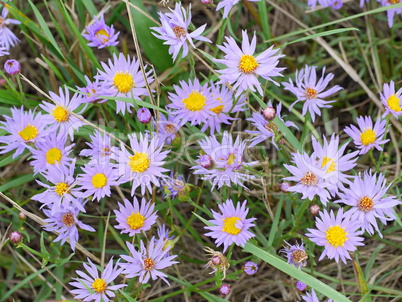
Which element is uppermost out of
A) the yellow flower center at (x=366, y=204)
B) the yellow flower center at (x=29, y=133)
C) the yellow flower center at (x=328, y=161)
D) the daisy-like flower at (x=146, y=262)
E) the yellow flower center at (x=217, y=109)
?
the yellow flower center at (x=217, y=109)

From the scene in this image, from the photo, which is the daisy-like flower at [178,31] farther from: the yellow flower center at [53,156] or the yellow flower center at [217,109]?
the yellow flower center at [53,156]

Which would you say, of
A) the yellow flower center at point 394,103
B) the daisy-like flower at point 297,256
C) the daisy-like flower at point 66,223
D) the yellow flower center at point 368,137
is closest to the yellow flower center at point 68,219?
the daisy-like flower at point 66,223

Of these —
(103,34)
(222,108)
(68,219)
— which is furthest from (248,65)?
(68,219)

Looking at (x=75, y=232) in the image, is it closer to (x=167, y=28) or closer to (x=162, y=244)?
(x=162, y=244)

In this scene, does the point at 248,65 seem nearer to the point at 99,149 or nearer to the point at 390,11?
the point at 99,149

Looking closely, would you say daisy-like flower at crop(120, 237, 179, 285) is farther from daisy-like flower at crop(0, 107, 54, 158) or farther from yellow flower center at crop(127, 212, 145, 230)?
daisy-like flower at crop(0, 107, 54, 158)
